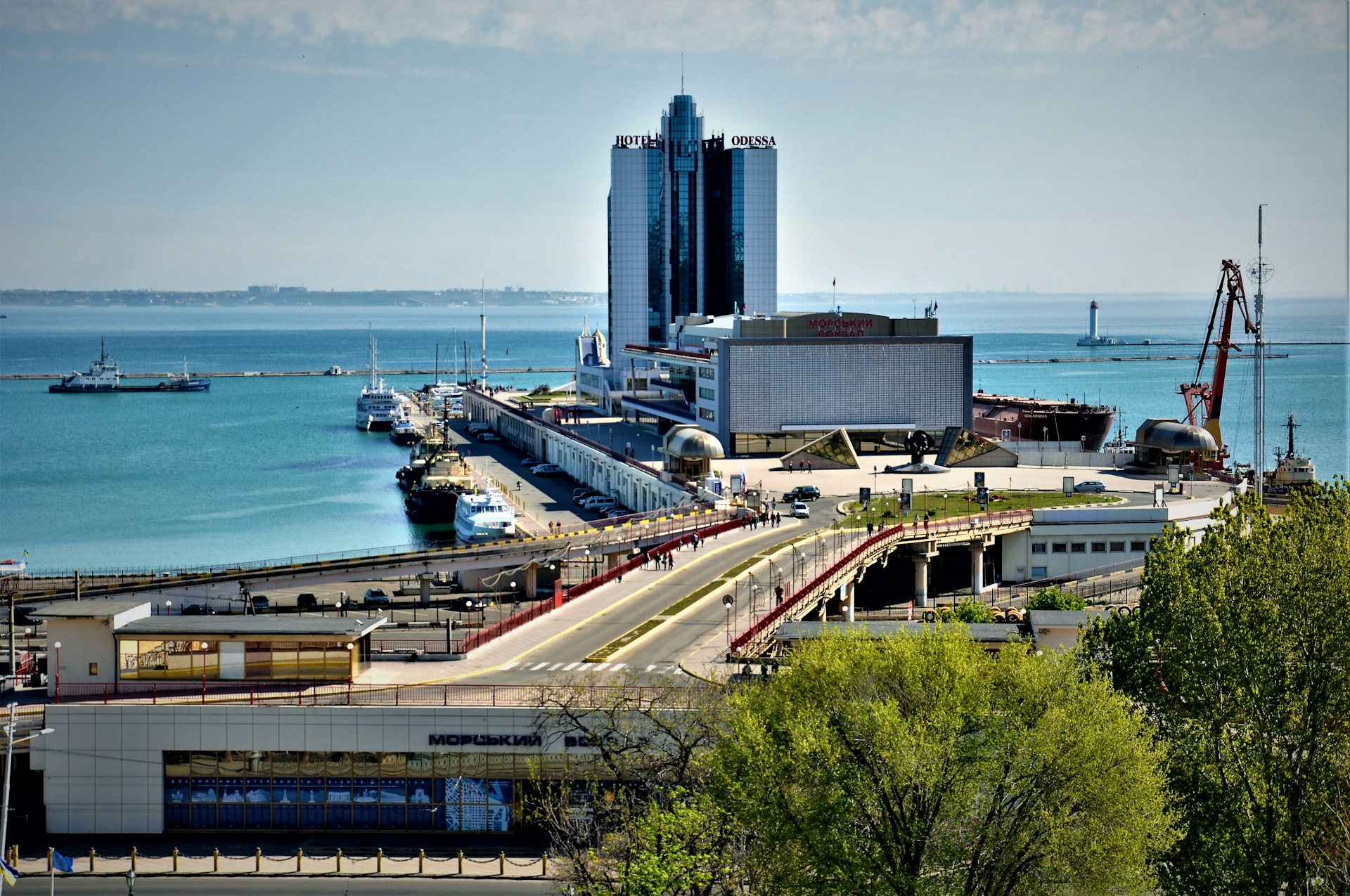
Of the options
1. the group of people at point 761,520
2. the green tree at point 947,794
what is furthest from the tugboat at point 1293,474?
the green tree at point 947,794

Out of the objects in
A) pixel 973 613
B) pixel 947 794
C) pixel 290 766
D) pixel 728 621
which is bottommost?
pixel 290 766

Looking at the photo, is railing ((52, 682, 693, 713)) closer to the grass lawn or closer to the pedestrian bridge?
the pedestrian bridge

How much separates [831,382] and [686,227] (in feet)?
174

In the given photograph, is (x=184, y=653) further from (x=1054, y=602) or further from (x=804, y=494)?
(x=804, y=494)

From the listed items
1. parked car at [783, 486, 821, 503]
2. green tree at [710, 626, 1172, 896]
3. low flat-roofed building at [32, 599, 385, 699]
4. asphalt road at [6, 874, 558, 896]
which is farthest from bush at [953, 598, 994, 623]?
parked car at [783, 486, 821, 503]

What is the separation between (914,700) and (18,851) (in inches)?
832

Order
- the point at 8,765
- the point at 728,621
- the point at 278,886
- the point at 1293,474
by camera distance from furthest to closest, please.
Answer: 1. the point at 1293,474
2. the point at 728,621
3. the point at 278,886
4. the point at 8,765

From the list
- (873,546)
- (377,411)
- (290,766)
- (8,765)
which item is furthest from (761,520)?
(377,411)

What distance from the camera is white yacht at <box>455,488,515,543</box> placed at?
289 ft

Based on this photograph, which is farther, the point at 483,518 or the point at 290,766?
the point at 483,518

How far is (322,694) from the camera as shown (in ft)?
128

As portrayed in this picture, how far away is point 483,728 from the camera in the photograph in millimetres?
37031

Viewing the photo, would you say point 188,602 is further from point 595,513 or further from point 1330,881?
point 1330,881

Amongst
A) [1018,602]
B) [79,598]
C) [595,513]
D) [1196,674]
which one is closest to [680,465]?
[595,513]
